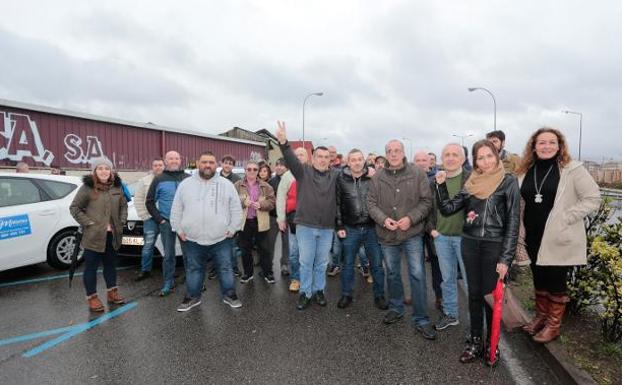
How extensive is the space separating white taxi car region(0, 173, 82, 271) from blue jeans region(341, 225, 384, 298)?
14.8 feet

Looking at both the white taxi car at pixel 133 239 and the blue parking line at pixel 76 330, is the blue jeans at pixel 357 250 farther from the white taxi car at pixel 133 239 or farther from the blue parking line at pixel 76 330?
the white taxi car at pixel 133 239

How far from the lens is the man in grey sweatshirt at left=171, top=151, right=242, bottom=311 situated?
432cm

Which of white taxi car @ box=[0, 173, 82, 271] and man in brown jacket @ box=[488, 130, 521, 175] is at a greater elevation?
man in brown jacket @ box=[488, 130, 521, 175]

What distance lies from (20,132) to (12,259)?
9.24m

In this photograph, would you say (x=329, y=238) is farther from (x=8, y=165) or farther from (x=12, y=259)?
(x=8, y=165)

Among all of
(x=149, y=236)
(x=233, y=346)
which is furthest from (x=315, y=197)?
(x=149, y=236)

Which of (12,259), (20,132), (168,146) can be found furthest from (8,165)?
(12,259)

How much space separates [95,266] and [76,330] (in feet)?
2.64

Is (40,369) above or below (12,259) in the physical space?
below

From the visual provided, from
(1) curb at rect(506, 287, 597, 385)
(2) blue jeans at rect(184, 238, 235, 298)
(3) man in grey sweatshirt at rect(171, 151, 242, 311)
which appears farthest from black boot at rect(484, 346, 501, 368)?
(2) blue jeans at rect(184, 238, 235, 298)

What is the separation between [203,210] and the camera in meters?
4.32

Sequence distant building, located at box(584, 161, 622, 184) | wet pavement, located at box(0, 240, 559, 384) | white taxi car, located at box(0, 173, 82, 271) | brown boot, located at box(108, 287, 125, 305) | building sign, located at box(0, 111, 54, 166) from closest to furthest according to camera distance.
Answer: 1. wet pavement, located at box(0, 240, 559, 384)
2. brown boot, located at box(108, 287, 125, 305)
3. white taxi car, located at box(0, 173, 82, 271)
4. building sign, located at box(0, 111, 54, 166)
5. distant building, located at box(584, 161, 622, 184)

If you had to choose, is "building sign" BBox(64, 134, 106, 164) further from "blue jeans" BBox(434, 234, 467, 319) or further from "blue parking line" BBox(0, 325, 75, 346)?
"blue jeans" BBox(434, 234, 467, 319)

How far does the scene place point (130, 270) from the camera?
239 inches
